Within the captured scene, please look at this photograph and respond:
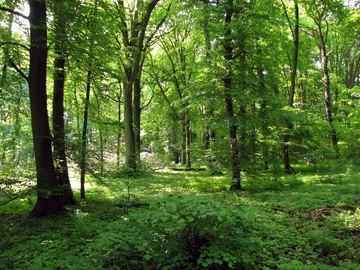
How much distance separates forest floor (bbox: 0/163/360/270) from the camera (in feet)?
11.3

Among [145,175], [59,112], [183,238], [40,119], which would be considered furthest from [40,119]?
[145,175]

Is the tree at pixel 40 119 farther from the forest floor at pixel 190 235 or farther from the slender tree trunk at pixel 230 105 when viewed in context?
the slender tree trunk at pixel 230 105

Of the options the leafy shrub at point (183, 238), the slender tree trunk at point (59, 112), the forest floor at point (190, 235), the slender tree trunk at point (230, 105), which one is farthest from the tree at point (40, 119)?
the slender tree trunk at point (230, 105)

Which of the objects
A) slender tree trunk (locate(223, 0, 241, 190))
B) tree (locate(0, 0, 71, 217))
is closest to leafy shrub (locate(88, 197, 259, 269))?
tree (locate(0, 0, 71, 217))

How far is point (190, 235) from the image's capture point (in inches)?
148

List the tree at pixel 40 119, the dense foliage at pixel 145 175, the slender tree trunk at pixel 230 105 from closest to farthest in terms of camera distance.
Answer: the dense foliage at pixel 145 175
the tree at pixel 40 119
the slender tree trunk at pixel 230 105

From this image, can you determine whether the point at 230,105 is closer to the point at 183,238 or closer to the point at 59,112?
the point at 59,112

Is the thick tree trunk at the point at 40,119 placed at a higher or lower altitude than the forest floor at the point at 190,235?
higher

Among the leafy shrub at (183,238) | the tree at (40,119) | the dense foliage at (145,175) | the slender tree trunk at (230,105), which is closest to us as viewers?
the leafy shrub at (183,238)

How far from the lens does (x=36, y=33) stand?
5758 mm

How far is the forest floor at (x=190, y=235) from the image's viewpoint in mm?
3438

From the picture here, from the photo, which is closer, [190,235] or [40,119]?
[190,235]

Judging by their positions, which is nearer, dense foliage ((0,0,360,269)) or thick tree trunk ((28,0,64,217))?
dense foliage ((0,0,360,269))

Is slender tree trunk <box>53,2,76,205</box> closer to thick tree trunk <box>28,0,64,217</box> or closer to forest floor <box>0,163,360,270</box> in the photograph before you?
thick tree trunk <box>28,0,64,217</box>
